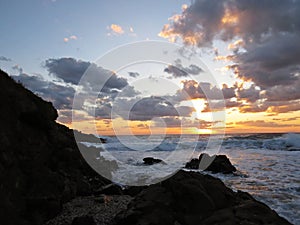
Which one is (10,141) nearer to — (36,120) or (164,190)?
(36,120)

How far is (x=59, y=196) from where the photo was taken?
8.13 meters

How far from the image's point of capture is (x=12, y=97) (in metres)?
8.05

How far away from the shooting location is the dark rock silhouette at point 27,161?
259 inches

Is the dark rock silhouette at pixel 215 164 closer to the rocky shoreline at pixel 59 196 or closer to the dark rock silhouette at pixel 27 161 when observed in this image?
the rocky shoreline at pixel 59 196

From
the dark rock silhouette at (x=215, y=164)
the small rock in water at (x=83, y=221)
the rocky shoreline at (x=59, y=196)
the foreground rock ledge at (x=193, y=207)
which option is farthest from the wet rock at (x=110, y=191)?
the dark rock silhouette at (x=215, y=164)

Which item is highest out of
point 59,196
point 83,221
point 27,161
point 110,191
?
point 27,161

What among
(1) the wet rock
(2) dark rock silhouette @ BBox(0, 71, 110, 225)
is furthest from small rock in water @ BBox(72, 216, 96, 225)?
(1) the wet rock

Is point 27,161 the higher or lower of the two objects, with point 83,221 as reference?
higher

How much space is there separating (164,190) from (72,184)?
4.22 meters

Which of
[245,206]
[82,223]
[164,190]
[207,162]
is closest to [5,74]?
[82,223]

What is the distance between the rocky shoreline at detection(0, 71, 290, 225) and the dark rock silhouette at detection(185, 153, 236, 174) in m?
11.3

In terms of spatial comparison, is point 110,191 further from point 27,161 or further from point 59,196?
point 27,161

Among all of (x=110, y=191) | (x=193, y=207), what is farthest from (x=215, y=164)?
(x=193, y=207)

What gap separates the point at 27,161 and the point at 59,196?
1.59 metres
